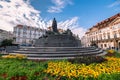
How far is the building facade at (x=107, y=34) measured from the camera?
1970 inches

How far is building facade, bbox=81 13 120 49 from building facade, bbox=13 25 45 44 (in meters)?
42.7

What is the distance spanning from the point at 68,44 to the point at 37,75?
39.0 ft

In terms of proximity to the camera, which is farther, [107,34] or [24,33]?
[24,33]

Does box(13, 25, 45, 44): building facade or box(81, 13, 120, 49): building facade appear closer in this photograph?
box(81, 13, 120, 49): building facade

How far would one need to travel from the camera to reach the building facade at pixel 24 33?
88.3 meters

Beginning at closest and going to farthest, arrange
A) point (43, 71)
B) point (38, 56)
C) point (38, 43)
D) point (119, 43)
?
point (43, 71)
point (38, 56)
point (38, 43)
point (119, 43)

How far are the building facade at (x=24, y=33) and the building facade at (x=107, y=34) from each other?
140ft

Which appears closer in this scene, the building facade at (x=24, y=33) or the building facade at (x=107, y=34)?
the building facade at (x=107, y=34)

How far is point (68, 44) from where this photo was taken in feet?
60.6

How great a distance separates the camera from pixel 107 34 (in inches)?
2207

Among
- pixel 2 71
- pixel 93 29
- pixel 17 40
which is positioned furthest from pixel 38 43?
pixel 17 40

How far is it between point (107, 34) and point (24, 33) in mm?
55940

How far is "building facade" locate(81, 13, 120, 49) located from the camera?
50028 millimetres

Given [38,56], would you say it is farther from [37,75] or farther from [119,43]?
[119,43]
